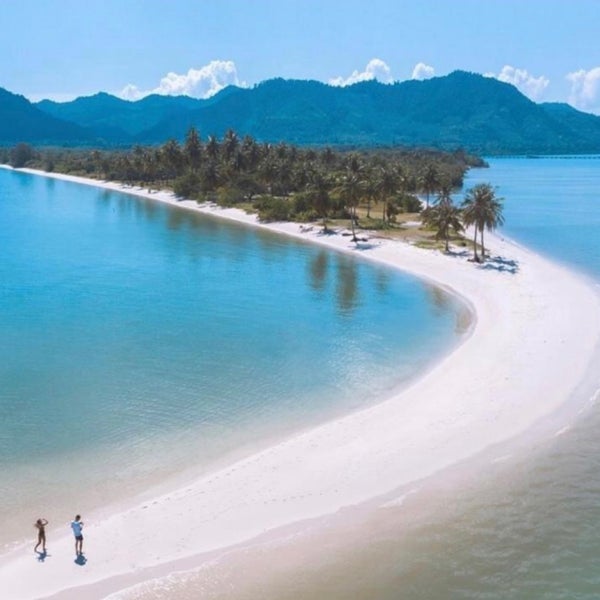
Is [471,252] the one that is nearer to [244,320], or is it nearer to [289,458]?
[244,320]

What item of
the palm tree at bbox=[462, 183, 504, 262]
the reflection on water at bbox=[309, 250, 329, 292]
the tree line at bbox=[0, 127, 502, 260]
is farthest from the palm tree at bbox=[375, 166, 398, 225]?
the palm tree at bbox=[462, 183, 504, 262]

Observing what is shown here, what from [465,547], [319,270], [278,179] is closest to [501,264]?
[319,270]

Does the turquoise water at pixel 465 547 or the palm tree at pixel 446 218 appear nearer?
the turquoise water at pixel 465 547

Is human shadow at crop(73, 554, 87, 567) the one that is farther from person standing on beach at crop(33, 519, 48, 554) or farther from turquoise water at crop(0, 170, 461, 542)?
turquoise water at crop(0, 170, 461, 542)

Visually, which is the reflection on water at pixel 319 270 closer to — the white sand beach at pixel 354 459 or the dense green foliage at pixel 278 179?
the dense green foliage at pixel 278 179

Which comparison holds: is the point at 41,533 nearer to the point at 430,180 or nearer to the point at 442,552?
the point at 442,552

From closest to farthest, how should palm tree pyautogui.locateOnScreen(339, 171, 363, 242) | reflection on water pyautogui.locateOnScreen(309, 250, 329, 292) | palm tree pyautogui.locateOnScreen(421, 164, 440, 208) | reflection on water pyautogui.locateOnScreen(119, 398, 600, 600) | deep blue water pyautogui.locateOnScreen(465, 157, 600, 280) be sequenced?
reflection on water pyautogui.locateOnScreen(119, 398, 600, 600) → reflection on water pyautogui.locateOnScreen(309, 250, 329, 292) → deep blue water pyautogui.locateOnScreen(465, 157, 600, 280) → palm tree pyautogui.locateOnScreen(339, 171, 363, 242) → palm tree pyautogui.locateOnScreen(421, 164, 440, 208)

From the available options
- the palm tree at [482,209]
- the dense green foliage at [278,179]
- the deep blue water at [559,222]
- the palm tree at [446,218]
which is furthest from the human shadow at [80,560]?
the dense green foliage at [278,179]
